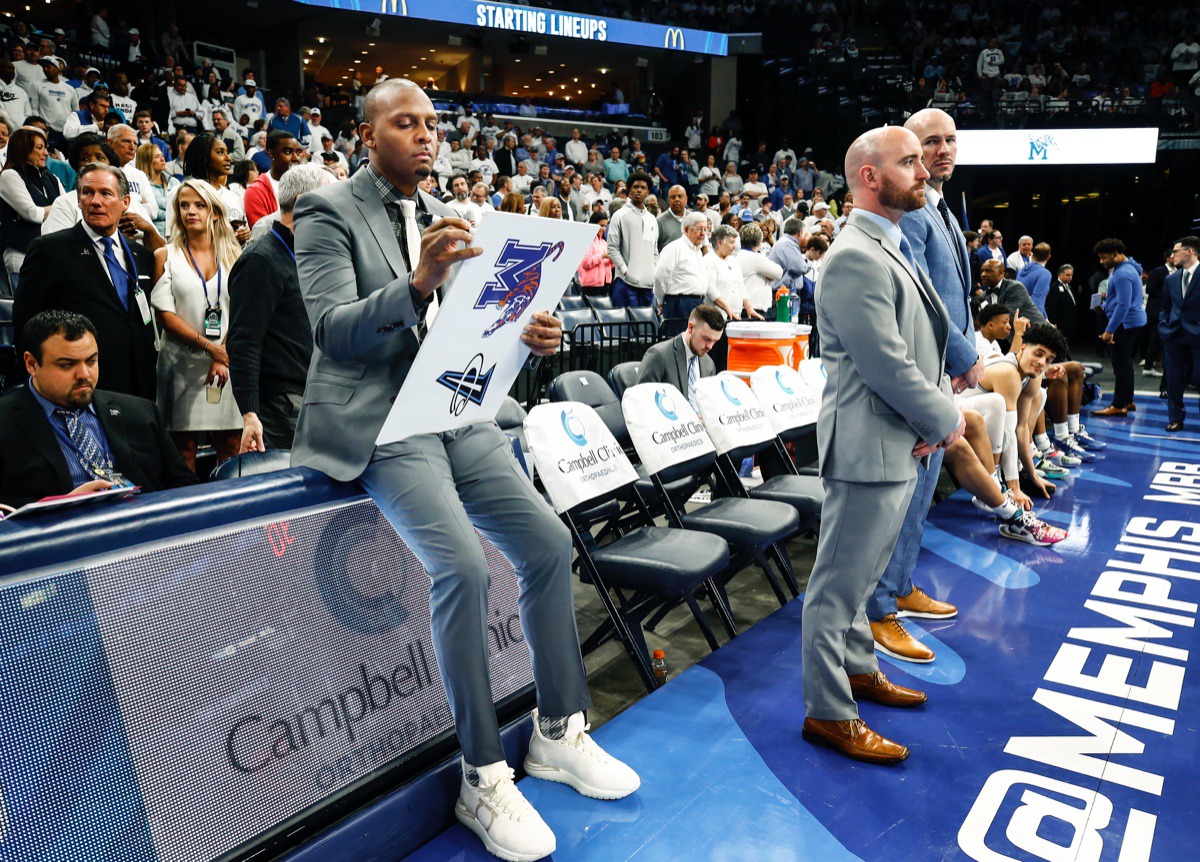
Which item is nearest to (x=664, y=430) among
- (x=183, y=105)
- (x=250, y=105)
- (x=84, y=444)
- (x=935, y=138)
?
(x=935, y=138)

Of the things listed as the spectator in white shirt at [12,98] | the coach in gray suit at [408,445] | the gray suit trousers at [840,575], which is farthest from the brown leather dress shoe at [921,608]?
the spectator in white shirt at [12,98]

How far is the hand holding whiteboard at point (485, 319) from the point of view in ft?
5.72

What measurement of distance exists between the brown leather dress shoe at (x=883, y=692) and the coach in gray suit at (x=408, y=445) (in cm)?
123

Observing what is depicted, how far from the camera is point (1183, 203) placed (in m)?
16.5

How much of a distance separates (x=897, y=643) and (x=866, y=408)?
1.18 m

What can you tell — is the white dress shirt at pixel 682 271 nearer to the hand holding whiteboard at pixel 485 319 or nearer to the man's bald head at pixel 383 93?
the hand holding whiteboard at pixel 485 319

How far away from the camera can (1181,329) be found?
816cm

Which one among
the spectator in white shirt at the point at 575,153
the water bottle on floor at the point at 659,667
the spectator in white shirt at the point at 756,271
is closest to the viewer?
the water bottle on floor at the point at 659,667

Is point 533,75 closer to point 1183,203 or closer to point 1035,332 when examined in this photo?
point 1183,203

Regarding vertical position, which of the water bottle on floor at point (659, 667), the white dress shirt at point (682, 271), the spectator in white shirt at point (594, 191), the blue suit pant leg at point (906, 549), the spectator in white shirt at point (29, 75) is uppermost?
the spectator in white shirt at point (29, 75)

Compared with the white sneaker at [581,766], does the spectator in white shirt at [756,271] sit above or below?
above

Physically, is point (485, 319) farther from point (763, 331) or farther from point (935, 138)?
point (763, 331)

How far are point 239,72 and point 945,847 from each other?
22146mm

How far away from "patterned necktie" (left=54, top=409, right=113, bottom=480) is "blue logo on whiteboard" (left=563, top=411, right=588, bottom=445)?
57.7 inches
